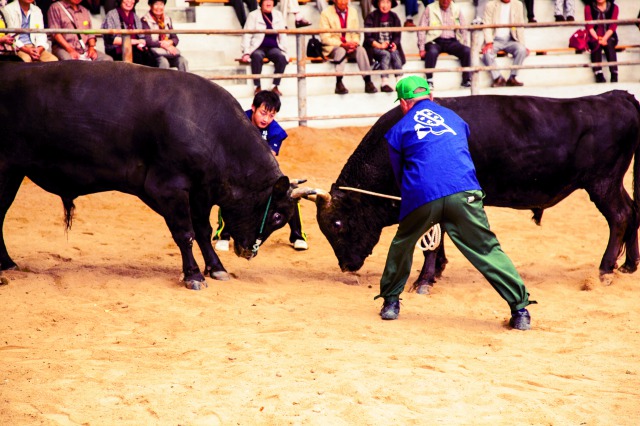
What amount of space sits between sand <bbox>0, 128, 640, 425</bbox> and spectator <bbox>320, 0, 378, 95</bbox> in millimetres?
4835

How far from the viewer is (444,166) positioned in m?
5.82

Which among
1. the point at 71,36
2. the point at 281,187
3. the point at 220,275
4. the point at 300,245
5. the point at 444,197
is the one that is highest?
the point at 71,36

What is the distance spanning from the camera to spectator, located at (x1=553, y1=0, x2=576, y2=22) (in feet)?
52.5

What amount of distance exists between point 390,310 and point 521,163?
1907mm

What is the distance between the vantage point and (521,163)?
288 inches

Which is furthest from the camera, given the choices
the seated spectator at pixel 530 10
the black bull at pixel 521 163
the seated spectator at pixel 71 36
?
the seated spectator at pixel 530 10

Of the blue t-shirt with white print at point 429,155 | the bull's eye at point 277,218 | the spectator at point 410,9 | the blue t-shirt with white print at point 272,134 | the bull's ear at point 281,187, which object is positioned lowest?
the bull's eye at point 277,218

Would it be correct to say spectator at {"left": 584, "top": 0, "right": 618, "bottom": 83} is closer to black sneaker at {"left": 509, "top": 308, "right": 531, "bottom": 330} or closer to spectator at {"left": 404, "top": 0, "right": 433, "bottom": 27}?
spectator at {"left": 404, "top": 0, "right": 433, "bottom": 27}

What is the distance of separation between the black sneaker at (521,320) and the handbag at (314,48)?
8.11 metres

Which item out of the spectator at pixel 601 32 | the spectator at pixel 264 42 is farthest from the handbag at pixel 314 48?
the spectator at pixel 601 32

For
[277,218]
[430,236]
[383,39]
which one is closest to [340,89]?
[383,39]

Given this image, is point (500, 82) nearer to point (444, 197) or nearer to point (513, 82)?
point (513, 82)

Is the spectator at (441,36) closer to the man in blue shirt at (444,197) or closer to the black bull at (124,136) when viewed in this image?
the black bull at (124,136)

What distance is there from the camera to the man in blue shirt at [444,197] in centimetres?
580
